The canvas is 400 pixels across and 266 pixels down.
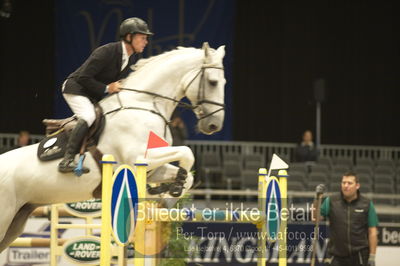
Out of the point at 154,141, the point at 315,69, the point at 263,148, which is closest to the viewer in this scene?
the point at 154,141

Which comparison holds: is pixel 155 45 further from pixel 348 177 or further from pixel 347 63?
pixel 348 177

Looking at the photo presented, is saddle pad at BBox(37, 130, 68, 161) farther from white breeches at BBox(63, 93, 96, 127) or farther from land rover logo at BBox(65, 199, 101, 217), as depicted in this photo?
land rover logo at BBox(65, 199, 101, 217)

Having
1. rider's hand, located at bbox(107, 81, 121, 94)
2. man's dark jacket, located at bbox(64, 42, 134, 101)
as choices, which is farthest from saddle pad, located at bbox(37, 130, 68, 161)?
rider's hand, located at bbox(107, 81, 121, 94)

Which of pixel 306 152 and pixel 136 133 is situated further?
pixel 306 152

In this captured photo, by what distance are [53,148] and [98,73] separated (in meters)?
0.62

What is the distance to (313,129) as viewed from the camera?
1423cm

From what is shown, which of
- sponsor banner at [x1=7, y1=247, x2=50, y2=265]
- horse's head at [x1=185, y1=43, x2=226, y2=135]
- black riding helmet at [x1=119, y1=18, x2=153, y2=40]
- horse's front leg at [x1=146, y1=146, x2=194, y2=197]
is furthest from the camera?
sponsor banner at [x1=7, y1=247, x2=50, y2=265]

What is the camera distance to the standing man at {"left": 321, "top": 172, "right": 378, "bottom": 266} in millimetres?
5543

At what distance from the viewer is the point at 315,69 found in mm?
14227

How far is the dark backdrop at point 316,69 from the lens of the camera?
13.9 meters

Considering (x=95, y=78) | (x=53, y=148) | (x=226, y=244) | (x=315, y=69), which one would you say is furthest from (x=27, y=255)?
(x=315, y=69)

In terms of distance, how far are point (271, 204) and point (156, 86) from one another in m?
1.29

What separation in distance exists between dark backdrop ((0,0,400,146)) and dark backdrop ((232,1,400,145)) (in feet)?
0.07

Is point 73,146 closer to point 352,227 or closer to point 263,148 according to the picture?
point 352,227
